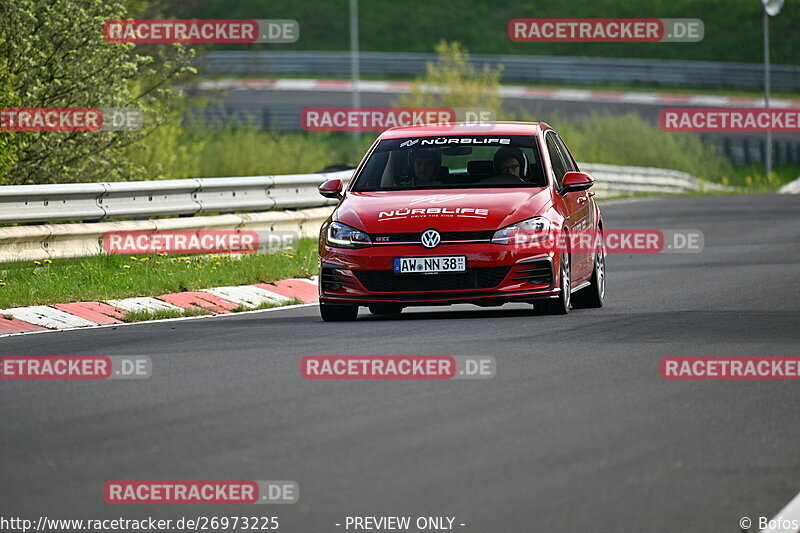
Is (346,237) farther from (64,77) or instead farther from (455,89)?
(455,89)

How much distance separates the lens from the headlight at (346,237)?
1316 cm

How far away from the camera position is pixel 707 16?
6975 centimetres

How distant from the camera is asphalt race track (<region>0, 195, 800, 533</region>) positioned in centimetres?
657

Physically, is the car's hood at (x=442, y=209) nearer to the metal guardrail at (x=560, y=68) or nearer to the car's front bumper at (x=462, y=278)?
the car's front bumper at (x=462, y=278)

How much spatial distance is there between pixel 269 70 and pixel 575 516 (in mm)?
61009

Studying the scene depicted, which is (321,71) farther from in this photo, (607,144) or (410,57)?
(607,144)
